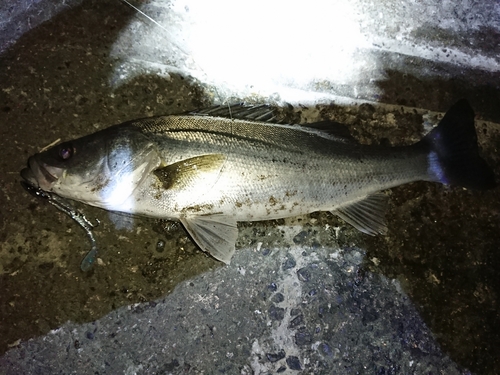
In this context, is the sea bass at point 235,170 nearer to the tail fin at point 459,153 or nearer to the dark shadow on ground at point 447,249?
the tail fin at point 459,153

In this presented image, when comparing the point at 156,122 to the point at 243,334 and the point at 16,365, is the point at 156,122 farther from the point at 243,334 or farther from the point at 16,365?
the point at 16,365

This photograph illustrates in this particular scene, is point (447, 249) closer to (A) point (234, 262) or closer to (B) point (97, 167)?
(A) point (234, 262)

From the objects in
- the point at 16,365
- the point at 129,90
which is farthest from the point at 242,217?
the point at 16,365

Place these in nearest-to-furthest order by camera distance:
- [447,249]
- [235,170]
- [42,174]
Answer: [42,174]
[235,170]
[447,249]

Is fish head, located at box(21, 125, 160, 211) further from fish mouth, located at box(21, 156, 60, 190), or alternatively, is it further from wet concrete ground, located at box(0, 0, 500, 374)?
wet concrete ground, located at box(0, 0, 500, 374)

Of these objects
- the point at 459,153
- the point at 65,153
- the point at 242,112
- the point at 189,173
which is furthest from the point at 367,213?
the point at 65,153

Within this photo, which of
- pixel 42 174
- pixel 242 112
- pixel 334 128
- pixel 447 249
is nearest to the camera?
pixel 42 174

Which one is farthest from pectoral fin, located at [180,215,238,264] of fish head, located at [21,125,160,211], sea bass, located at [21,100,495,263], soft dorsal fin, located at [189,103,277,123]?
soft dorsal fin, located at [189,103,277,123]

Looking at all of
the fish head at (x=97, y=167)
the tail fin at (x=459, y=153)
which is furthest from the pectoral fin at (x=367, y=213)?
the fish head at (x=97, y=167)
